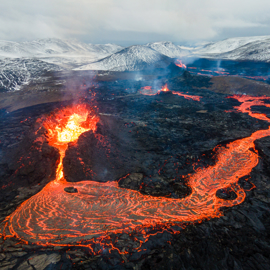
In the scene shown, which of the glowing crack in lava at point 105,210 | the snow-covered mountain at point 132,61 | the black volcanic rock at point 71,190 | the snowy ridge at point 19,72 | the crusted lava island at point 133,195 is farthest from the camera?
the snow-covered mountain at point 132,61

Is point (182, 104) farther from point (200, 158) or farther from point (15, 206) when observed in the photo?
point (15, 206)

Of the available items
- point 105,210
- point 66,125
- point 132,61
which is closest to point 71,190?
point 105,210

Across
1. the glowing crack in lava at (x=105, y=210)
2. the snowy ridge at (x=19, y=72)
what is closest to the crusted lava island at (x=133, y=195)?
the glowing crack in lava at (x=105, y=210)

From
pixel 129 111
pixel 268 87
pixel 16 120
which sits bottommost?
pixel 16 120

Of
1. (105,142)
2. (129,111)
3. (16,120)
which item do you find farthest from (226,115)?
(16,120)

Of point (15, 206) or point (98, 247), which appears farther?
point (15, 206)

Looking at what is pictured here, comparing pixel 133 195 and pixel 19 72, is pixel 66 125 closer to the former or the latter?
pixel 133 195

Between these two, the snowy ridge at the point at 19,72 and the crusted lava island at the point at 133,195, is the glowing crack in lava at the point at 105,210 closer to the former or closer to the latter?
the crusted lava island at the point at 133,195
